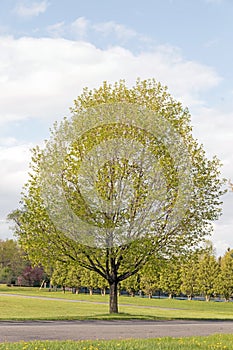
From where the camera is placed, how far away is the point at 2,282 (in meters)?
85.6

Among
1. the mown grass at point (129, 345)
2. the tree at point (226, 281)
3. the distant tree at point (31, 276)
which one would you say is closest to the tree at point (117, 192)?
the mown grass at point (129, 345)

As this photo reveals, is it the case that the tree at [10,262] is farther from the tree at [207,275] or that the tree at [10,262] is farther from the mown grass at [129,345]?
the mown grass at [129,345]

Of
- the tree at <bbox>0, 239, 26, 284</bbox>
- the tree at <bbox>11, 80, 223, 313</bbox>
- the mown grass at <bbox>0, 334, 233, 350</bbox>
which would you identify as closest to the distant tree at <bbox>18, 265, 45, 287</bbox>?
the tree at <bbox>0, 239, 26, 284</bbox>

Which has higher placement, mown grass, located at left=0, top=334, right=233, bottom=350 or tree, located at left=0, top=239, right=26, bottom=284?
tree, located at left=0, top=239, right=26, bottom=284

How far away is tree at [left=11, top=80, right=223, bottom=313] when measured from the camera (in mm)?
23531

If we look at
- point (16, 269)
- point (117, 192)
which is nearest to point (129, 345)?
point (117, 192)

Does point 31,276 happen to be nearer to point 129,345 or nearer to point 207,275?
point 207,275

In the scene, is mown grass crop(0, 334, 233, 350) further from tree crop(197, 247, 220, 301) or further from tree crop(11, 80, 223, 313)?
tree crop(197, 247, 220, 301)

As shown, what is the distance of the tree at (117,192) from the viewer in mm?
23531

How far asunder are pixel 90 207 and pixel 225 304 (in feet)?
106

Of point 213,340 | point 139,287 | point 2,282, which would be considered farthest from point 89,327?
point 2,282

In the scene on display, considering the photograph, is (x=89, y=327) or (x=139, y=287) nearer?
(x=89, y=327)

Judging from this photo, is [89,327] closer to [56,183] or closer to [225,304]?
[56,183]

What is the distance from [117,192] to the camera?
23.8 m
